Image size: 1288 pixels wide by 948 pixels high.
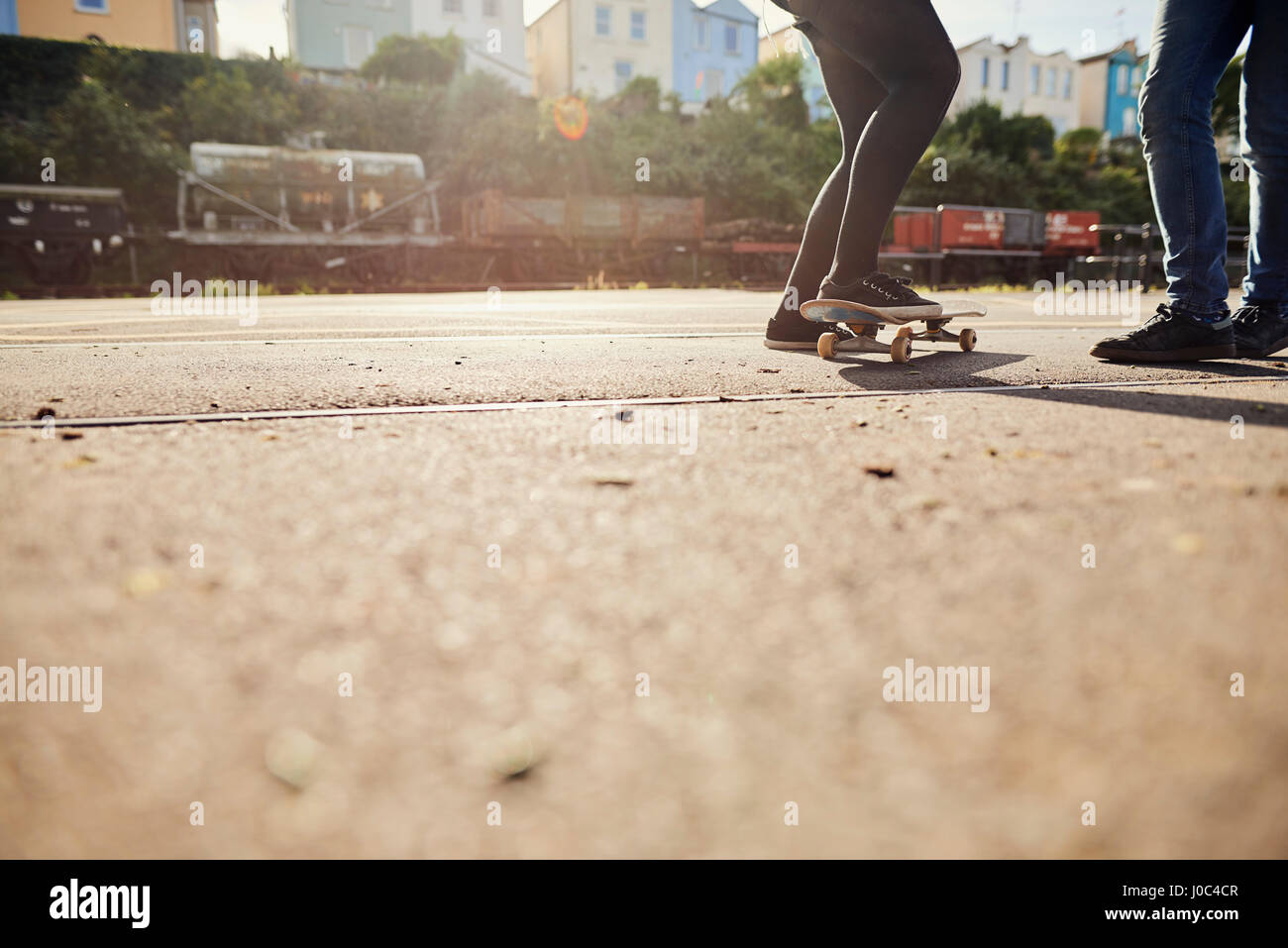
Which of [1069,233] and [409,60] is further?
[409,60]

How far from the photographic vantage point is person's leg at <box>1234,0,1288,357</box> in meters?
3.63

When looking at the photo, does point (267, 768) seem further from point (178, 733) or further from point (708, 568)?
point (708, 568)

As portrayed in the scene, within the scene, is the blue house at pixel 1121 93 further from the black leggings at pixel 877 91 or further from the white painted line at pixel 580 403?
the white painted line at pixel 580 403

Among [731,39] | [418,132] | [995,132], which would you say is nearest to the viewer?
[418,132]

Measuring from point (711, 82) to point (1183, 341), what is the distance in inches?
1772

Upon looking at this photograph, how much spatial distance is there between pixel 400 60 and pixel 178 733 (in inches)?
1381

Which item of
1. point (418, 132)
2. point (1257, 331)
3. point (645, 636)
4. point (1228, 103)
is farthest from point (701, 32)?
point (645, 636)

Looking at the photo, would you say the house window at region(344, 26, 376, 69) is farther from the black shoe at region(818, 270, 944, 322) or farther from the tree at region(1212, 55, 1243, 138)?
the black shoe at region(818, 270, 944, 322)

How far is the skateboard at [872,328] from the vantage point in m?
3.86

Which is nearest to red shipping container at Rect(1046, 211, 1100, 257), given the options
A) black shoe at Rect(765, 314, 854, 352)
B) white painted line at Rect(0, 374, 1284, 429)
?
black shoe at Rect(765, 314, 854, 352)

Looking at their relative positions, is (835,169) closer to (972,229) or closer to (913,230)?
(913,230)

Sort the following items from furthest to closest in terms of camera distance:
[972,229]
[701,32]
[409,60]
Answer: [701,32] < [409,60] < [972,229]

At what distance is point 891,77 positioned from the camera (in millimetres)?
3607

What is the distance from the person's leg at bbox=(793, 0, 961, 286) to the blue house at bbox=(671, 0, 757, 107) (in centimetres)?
4146
